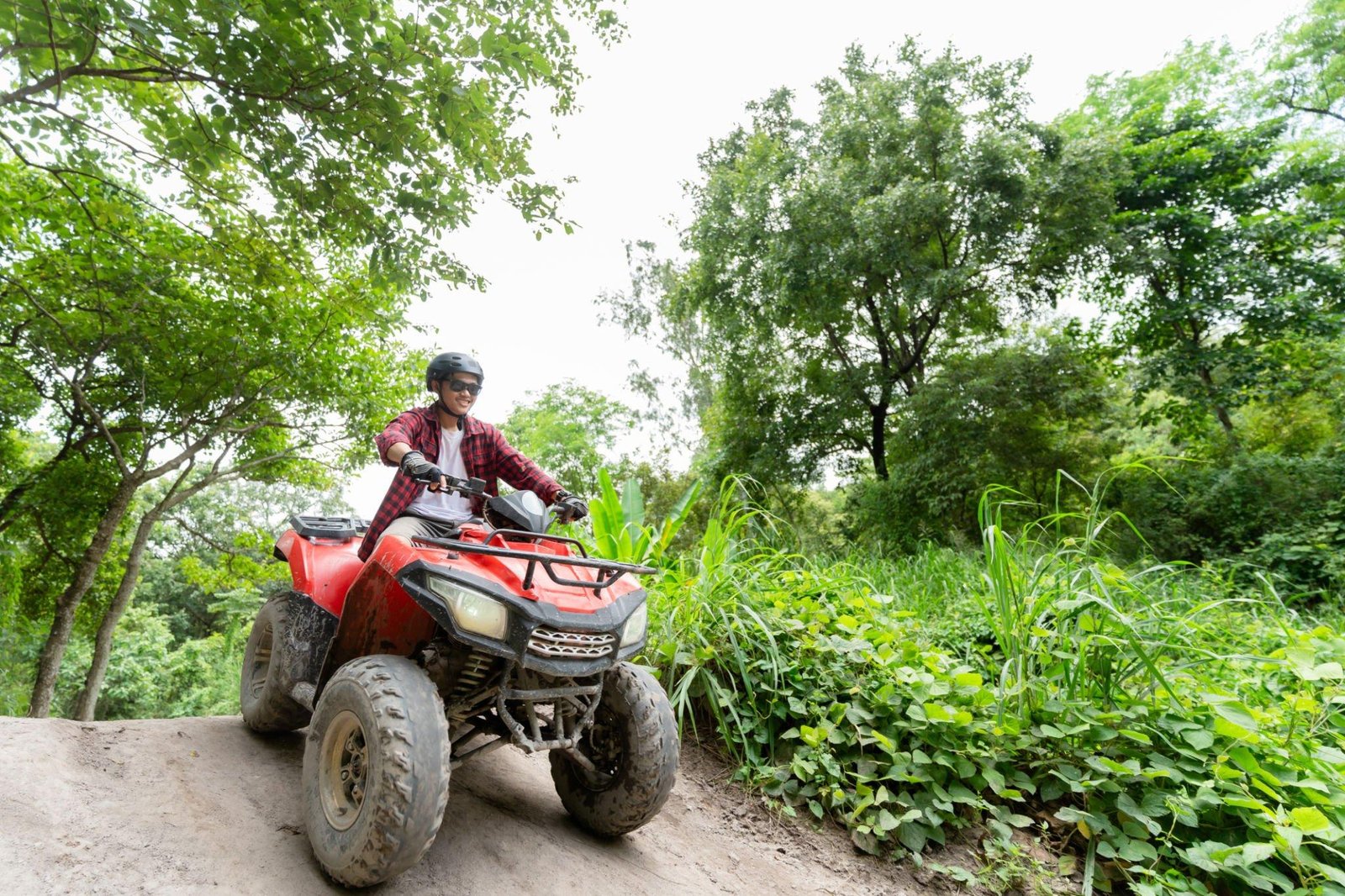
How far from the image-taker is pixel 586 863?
2.22 metres

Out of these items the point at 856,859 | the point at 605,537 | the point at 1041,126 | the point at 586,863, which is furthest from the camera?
the point at 1041,126

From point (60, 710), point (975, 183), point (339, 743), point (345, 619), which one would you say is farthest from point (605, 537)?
point (60, 710)

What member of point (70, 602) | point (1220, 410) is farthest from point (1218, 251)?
point (70, 602)

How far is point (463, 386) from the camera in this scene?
2.73 meters

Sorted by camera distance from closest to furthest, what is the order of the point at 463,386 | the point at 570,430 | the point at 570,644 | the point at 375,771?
the point at 375,771, the point at 570,644, the point at 463,386, the point at 570,430

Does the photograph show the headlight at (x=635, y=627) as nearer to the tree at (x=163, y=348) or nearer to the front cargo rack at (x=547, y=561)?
the front cargo rack at (x=547, y=561)

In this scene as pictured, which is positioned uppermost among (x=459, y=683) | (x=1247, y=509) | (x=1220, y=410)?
(x=1220, y=410)

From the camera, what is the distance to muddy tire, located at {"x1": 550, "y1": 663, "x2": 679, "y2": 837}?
2.22 metres

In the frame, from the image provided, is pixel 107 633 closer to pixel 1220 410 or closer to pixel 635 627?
pixel 635 627

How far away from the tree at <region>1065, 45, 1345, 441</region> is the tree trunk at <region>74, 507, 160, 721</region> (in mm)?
15407

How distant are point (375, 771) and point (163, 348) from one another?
31.8 ft

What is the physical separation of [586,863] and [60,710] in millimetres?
24611

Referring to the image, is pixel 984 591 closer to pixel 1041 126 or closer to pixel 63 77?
pixel 63 77

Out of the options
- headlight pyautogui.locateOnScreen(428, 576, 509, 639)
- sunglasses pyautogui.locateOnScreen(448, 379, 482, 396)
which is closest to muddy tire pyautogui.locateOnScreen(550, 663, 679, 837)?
headlight pyautogui.locateOnScreen(428, 576, 509, 639)
